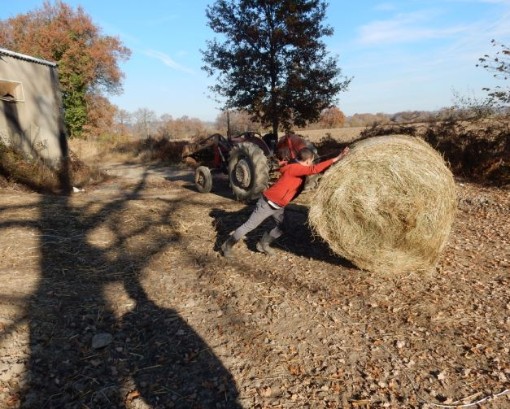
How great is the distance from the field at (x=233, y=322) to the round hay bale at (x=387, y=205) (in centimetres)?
33

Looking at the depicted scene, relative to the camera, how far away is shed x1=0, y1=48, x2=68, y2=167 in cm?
1055

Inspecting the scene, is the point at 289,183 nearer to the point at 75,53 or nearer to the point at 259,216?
the point at 259,216

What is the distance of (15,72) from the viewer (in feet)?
35.6

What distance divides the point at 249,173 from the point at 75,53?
28.3m

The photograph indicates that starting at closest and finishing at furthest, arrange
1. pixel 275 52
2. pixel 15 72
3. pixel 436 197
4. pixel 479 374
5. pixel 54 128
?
pixel 479 374, pixel 436 197, pixel 15 72, pixel 54 128, pixel 275 52

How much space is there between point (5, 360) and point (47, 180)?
25.1 ft

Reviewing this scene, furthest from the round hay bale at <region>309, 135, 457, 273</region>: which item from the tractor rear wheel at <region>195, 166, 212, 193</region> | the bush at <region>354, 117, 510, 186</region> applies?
the bush at <region>354, 117, 510, 186</region>

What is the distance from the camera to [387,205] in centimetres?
453

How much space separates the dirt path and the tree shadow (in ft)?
0.04

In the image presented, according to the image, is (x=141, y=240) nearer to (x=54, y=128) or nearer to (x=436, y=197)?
(x=436, y=197)

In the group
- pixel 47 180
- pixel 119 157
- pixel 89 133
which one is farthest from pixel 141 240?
pixel 89 133

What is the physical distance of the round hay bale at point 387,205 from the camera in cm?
445

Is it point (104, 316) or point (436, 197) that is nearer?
point (104, 316)

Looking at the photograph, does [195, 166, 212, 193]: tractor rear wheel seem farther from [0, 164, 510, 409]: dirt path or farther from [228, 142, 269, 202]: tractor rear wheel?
[0, 164, 510, 409]: dirt path
